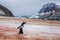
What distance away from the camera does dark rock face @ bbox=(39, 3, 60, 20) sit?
2.17 metres

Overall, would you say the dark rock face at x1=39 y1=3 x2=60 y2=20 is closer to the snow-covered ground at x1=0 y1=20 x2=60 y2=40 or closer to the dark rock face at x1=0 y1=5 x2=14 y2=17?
the snow-covered ground at x1=0 y1=20 x2=60 y2=40

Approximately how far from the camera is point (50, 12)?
2193 mm

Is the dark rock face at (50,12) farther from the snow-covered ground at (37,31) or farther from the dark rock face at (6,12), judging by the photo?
the dark rock face at (6,12)

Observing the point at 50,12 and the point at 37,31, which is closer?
the point at 37,31

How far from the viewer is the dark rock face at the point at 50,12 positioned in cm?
217

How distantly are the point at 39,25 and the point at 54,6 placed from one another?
38 cm

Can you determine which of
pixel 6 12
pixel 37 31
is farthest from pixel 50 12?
pixel 6 12

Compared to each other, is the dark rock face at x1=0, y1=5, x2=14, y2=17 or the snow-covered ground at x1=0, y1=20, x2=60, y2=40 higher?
the dark rock face at x1=0, y1=5, x2=14, y2=17

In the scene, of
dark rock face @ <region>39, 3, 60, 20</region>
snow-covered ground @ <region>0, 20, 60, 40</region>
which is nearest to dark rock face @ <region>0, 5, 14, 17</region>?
snow-covered ground @ <region>0, 20, 60, 40</region>

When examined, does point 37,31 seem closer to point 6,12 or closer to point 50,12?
point 50,12

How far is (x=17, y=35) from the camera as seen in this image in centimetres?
171

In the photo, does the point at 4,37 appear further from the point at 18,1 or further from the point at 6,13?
the point at 18,1

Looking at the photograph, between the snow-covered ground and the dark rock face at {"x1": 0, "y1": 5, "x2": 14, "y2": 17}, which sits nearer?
the snow-covered ground

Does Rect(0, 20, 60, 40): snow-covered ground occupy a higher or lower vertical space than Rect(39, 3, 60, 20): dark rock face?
lower
